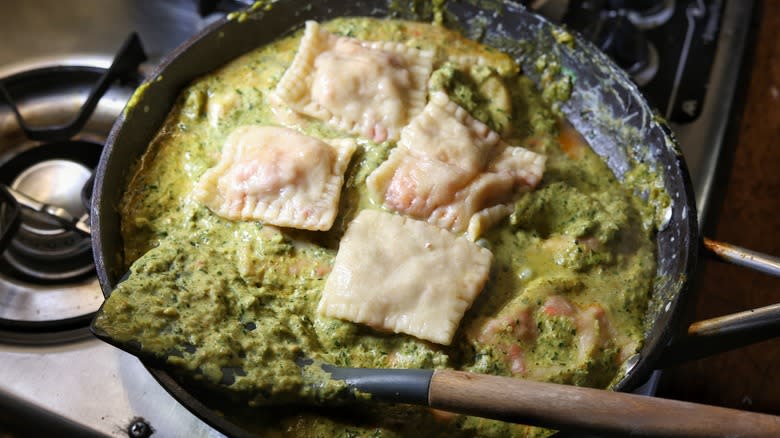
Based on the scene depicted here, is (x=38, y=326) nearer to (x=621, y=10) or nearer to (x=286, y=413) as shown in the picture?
(x=286, y=413)

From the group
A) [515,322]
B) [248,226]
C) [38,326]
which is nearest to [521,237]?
[515,322]

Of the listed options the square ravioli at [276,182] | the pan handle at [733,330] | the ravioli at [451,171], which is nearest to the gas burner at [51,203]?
the square ravioli at [276,182]

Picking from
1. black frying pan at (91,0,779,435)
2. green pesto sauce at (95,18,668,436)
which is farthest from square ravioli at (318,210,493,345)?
black frying pan at (91,0,779,435)

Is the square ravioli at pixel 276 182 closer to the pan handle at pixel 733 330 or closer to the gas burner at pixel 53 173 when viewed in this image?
the gas burner at pixel 53 173

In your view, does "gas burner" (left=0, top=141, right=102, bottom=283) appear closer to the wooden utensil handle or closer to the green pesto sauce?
the green pesto sauce

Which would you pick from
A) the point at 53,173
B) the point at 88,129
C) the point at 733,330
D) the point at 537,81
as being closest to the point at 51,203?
the point at 53,173

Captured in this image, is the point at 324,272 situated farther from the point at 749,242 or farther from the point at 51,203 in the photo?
the point at 749,242
